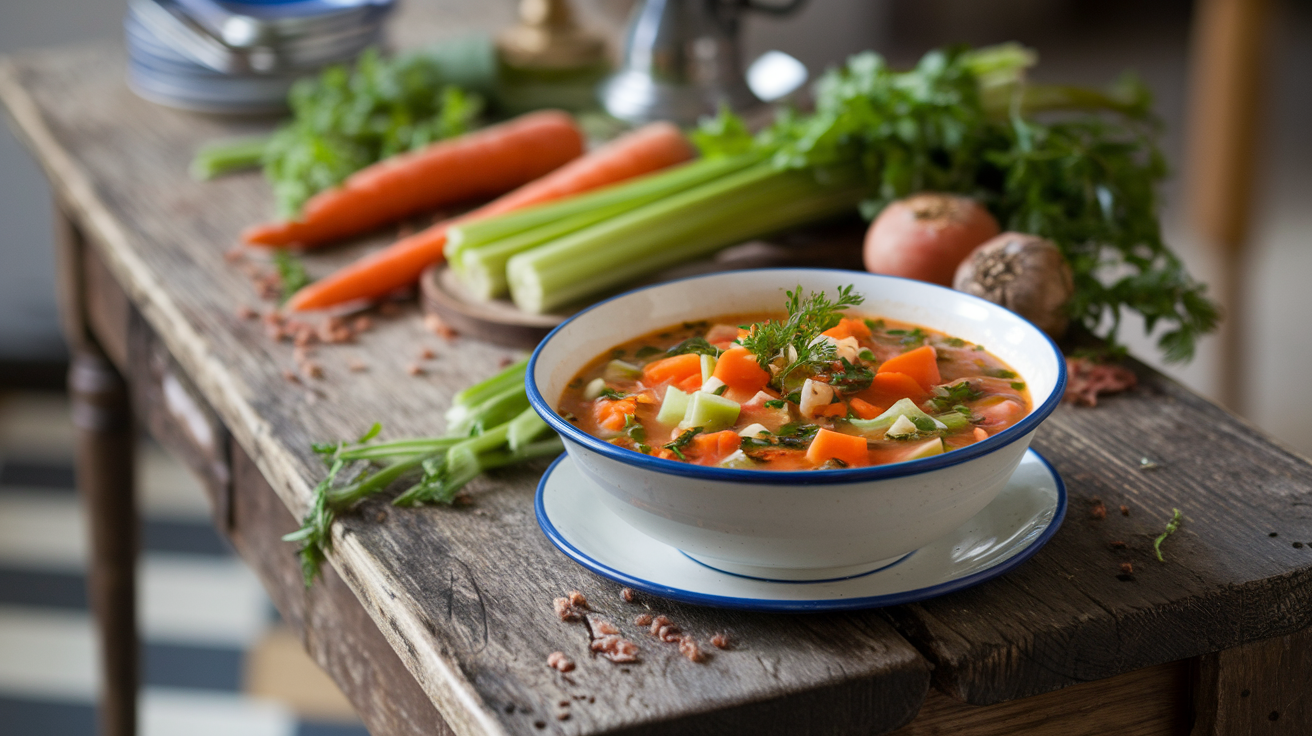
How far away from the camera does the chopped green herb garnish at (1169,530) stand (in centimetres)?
103

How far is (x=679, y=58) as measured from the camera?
2221mm

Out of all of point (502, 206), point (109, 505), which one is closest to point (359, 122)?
point (502, 206)

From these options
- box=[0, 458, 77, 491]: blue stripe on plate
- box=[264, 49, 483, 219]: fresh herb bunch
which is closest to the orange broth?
box=[264, 49, 483, 219]: fresh herb bunch

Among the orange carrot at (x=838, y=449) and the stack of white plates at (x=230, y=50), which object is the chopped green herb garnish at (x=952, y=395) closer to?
the orange carrot at (x=838, y=449)

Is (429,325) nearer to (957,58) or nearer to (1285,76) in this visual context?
(957,58)

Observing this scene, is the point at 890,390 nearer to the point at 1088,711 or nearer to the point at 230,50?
the point at 1088,711

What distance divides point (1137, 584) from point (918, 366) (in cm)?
24

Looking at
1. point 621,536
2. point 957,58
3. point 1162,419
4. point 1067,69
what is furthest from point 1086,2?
point 621,536

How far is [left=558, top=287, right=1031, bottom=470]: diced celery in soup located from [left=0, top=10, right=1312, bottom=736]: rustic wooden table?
Result: 0.13 m

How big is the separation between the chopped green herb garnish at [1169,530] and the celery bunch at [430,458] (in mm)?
545

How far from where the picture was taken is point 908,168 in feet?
5.17

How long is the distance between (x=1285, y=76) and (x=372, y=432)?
20.3 ft

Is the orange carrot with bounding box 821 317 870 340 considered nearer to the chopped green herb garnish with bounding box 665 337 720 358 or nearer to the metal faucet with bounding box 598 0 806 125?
the chopped green herb garnish with bounding box 665 337 720 358

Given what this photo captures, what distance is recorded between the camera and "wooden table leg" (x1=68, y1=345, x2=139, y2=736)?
7.16ft
